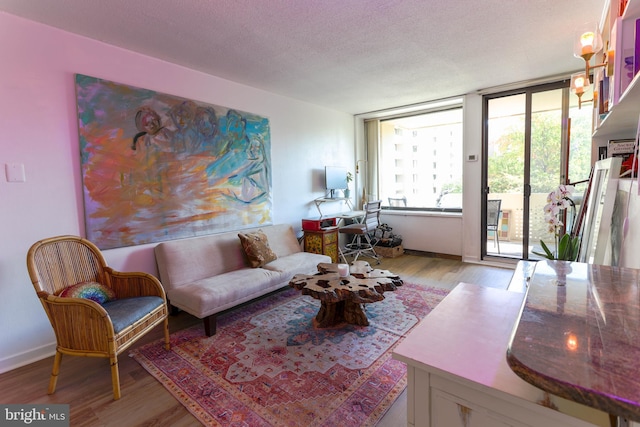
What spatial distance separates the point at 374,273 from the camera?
8.95 ft

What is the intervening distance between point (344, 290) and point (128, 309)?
1.51 metres

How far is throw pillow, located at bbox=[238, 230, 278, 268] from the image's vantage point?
3.22 metres

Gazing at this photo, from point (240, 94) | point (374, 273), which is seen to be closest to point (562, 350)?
point (374, 273)

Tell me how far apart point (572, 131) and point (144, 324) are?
4927mm

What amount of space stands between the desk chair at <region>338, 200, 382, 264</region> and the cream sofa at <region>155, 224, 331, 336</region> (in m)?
0.98

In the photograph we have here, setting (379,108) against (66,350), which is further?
(379,108)

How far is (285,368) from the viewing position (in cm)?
204

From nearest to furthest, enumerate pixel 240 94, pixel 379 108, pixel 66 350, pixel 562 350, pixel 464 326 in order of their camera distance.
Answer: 1. pixel 562 350
2. pixel 464 326
3. pixel 66 350
4. pixel 240 94
5. pixel 379 108

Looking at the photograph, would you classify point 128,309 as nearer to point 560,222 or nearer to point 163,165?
point 163,165

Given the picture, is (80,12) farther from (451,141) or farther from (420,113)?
(451,141)

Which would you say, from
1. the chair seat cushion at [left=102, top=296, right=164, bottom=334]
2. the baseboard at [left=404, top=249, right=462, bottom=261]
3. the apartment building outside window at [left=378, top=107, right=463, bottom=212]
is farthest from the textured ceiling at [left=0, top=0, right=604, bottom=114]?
the baseboard at [left=404, top=249, right=462, bottom=261]

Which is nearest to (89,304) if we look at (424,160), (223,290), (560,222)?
(223,290)

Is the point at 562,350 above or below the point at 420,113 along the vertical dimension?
below

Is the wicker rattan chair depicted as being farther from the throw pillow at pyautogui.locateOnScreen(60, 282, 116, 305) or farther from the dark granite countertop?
the dark granite countertop
